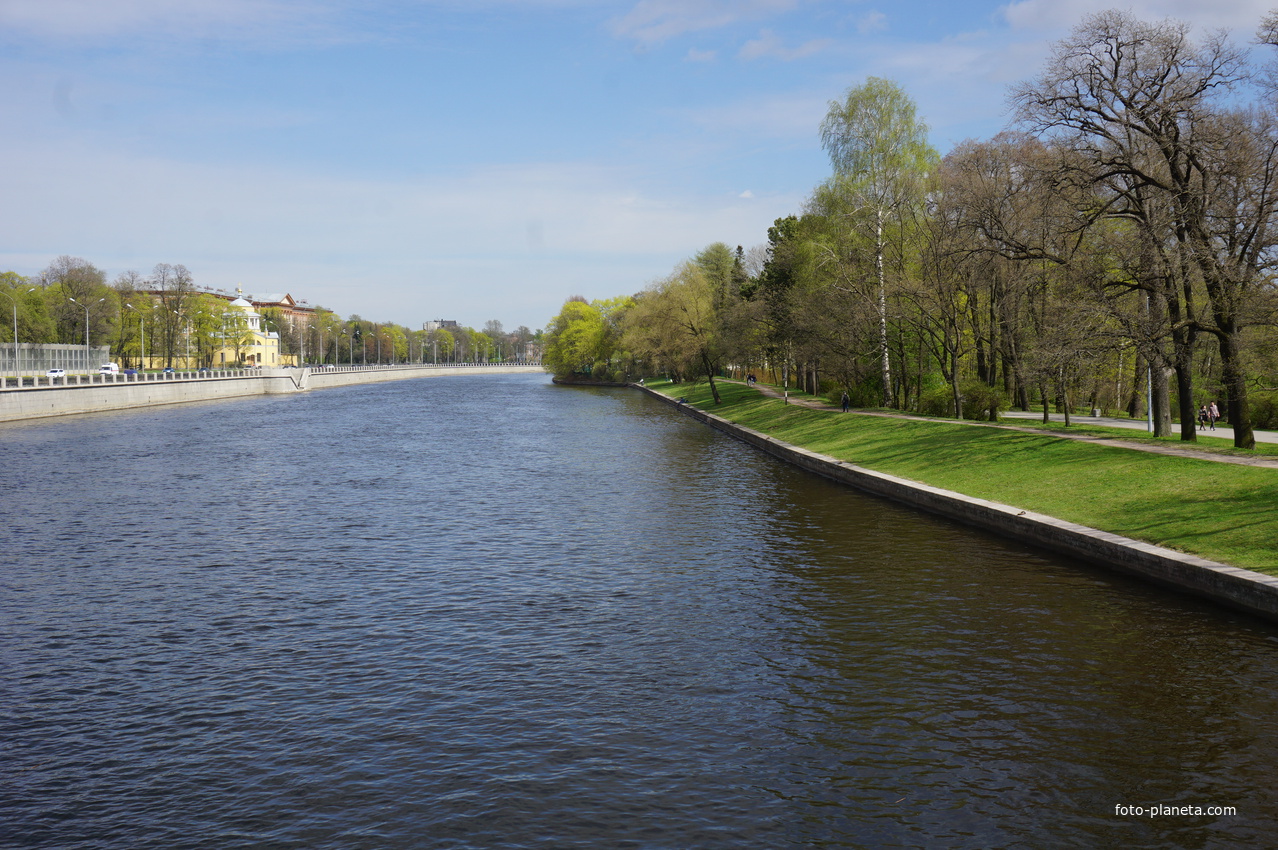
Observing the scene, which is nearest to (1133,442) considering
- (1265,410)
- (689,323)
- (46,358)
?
(1265,410)

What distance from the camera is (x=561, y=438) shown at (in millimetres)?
53875

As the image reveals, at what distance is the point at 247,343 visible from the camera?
511ft

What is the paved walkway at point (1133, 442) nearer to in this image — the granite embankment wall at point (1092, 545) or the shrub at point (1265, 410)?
the shrub at point (1265, 410)

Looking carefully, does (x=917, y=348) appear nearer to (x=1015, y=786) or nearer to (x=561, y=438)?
(x=561, y=438)

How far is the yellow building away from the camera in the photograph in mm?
149750

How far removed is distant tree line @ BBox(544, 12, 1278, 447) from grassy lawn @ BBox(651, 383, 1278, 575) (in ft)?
8.80

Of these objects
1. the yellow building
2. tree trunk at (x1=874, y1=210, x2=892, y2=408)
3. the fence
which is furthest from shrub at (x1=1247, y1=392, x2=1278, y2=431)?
the yellow building

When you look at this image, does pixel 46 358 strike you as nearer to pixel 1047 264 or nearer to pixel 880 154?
pixel 880 154

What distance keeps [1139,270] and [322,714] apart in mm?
26589

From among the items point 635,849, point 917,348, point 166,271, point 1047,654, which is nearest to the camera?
point 635,849

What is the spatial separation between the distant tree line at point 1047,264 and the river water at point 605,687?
10863 mm

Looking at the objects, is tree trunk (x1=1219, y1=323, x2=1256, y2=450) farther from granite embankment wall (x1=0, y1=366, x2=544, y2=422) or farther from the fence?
the fence

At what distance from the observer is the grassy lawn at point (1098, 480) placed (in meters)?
19.0

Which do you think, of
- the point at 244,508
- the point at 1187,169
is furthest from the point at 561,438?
the point at 1187,169
